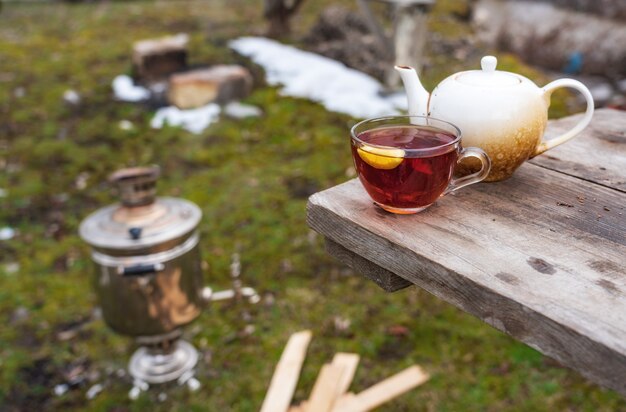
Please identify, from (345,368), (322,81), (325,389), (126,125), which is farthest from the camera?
(322,81)

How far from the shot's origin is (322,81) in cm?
615

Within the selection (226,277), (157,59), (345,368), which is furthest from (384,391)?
(157,59)

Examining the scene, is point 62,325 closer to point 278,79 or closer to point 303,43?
point 278,79

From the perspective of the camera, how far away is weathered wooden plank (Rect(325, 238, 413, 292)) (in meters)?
1.07

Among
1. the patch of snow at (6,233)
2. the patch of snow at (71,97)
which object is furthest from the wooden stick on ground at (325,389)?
the patch of snow at (71,97)

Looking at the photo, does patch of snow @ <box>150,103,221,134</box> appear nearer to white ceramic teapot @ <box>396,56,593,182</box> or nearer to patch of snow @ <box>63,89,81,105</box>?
patch of snow @ <box>63,89,81,105</box>

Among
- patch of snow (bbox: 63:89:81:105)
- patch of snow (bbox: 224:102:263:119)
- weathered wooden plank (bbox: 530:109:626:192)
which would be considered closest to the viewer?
weathered wooden plank (bbox: 530:109:626:192)

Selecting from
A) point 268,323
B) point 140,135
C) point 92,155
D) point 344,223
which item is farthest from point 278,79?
point 344,223

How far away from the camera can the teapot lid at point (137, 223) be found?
107 inches

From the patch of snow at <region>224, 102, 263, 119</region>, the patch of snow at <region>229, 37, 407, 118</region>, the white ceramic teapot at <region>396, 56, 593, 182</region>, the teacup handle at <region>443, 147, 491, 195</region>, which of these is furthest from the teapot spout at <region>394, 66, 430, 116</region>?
the patch of snow at <region>224, 102, 263, 119</region>

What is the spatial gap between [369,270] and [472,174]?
0.29 m

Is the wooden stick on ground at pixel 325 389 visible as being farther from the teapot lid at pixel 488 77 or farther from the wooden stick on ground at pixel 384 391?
the teapot lid at pixel 488 77

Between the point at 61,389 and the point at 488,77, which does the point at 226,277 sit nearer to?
the point at 61,389

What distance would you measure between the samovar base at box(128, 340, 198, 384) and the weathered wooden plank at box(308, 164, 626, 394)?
2188 millimetres
